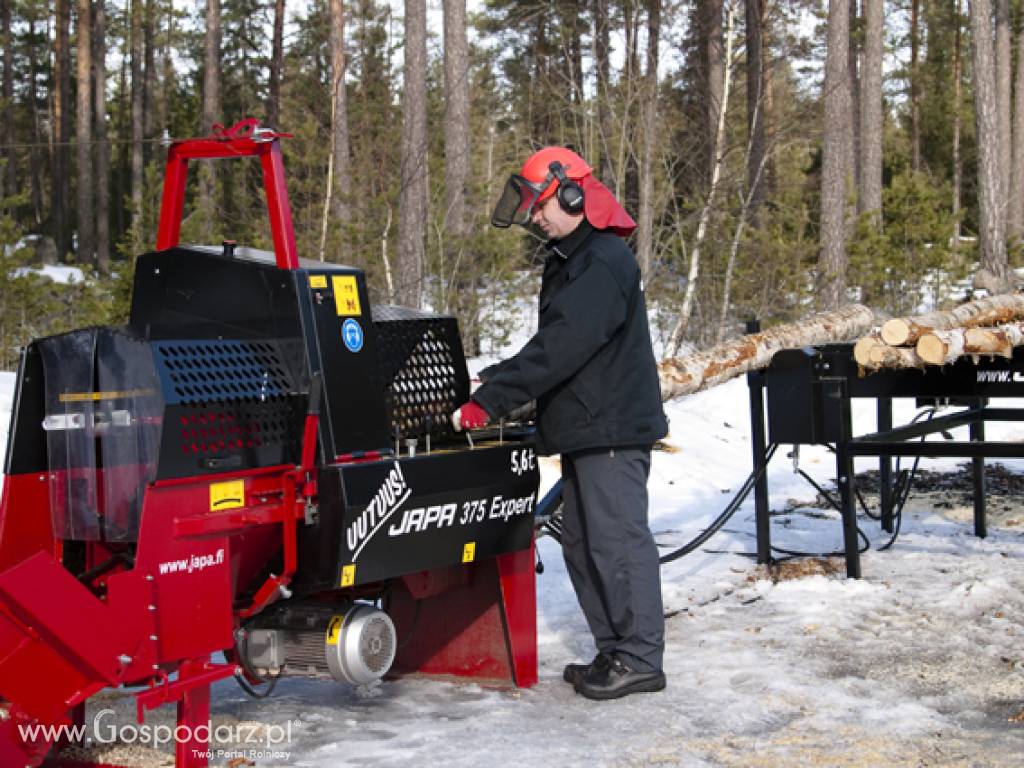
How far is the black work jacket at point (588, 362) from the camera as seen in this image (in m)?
4.31

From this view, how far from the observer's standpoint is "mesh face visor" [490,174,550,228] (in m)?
4.56

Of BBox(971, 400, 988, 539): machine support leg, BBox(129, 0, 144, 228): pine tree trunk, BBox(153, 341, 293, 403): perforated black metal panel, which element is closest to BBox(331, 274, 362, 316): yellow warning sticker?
BBox(153, 341, 293, 403): perforated black metal panel

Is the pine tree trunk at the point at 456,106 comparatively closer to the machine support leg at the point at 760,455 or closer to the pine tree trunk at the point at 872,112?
the pine tree trunk at the point at 872,112

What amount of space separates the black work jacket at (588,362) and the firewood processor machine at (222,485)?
243 millimetres

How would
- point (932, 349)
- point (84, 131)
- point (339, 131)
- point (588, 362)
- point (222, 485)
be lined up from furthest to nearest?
point (84, 131) < point (339, 131) < point (932, 349) < point (588, 362) < point (222, 485)

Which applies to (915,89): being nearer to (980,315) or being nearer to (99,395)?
(980,315)

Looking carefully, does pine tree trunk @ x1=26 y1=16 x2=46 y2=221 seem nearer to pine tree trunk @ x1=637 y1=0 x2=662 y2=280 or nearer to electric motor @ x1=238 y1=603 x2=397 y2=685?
pine tree trunk @ x1=637 y1=0 x2=662 y2=280

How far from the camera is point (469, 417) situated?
13.7ft

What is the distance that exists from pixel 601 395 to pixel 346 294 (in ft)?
3.69

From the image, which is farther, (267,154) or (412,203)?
(412,203)

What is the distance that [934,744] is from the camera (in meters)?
3.89

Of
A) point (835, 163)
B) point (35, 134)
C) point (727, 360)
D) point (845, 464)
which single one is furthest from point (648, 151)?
point (35, 134)

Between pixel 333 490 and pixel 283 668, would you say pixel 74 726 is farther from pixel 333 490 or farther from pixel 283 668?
pixel 333 490

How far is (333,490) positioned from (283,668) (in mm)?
720
